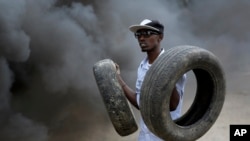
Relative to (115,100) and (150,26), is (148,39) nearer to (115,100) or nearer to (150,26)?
(150,26)

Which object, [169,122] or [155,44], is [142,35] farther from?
[169,122]

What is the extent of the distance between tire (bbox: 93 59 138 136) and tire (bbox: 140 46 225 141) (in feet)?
0.75

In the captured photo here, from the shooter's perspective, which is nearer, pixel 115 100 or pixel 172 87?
pixel 172 87

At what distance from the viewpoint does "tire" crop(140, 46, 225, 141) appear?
2689 mm

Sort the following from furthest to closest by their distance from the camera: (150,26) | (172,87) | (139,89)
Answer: (139,89) → (150,26) → (172,87)

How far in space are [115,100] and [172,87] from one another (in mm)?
506

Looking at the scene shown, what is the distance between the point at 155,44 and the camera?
2836 millimetres

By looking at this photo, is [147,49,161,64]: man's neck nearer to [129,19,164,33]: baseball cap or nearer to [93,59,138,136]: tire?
[129,19,164,33]: baseball cap

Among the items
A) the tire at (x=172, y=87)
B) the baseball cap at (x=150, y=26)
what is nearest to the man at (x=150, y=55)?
the baseball cap at (x=150, y=26)

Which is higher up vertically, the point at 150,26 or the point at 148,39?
the point at 150,26

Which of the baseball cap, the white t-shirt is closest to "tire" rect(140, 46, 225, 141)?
the white t-shirt

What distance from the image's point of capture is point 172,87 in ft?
8.89

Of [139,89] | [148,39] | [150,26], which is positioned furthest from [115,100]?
[150,26]

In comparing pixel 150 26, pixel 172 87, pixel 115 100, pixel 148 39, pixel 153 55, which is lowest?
pixel 115 100
